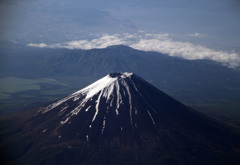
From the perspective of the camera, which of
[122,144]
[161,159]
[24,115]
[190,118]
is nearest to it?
[161,159]

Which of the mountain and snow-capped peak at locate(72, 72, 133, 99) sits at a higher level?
snow-capped peak at locate(72, 72, 133, 99)

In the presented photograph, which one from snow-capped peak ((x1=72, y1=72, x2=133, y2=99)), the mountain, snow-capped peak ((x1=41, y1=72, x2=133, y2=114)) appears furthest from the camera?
snow-capped peak ((x1=72, y1=72, x2=133, y2=99))

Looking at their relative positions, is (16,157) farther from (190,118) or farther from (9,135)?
(190,118)

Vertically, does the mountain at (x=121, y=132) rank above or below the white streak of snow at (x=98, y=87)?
below

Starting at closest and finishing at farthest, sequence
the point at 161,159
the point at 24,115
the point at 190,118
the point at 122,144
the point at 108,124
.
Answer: the point at 161,159 < the point at 122,144 < the point at 108,124 < the point at 190,118 < the point at 24,115

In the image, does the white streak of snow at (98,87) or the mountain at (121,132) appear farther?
the white streak of snow at (98,87)

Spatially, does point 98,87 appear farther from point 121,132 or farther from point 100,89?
point 121,132

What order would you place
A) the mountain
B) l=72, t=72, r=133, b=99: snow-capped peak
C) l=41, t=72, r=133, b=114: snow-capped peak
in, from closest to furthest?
the mountain, l=41, t=72, r=133, b=114: snow-capped peak, l=72, t=72, r=133, b=99: snow-capped peak

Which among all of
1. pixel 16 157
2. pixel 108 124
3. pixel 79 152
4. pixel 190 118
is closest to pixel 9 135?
pixel 16 157
